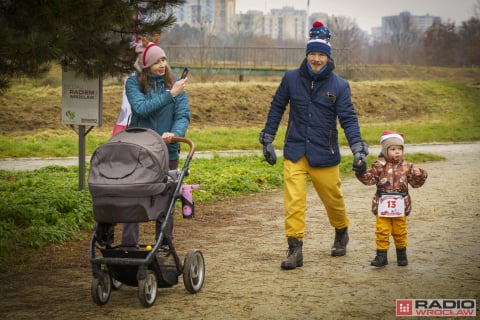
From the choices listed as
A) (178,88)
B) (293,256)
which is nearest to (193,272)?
(293,256)

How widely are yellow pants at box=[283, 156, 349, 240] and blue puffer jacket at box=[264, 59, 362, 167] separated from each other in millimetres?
98

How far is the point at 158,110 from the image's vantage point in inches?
271

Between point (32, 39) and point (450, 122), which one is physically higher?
point (32, 39)

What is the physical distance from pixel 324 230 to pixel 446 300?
3.20m

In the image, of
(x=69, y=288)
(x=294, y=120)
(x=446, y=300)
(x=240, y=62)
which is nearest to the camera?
(x=446, y=300)

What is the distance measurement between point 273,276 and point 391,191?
128 cm

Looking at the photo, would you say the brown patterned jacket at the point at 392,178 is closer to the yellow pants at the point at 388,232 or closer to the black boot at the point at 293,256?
the yellow pants at the point at 388,232

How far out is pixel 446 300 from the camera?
20.2 feet

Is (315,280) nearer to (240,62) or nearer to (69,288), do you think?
(69,288)

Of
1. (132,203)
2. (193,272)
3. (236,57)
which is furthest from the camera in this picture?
(236,57)

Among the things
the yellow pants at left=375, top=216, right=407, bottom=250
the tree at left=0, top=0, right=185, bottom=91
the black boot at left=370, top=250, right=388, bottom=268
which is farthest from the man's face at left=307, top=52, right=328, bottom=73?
the tree at left=0, top=0, right=185, bottom=91

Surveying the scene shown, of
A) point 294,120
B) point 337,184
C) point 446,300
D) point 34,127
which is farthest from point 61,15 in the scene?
point 34,127

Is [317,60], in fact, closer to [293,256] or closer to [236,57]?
[293,256]

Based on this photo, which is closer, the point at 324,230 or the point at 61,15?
the point at 61,15
